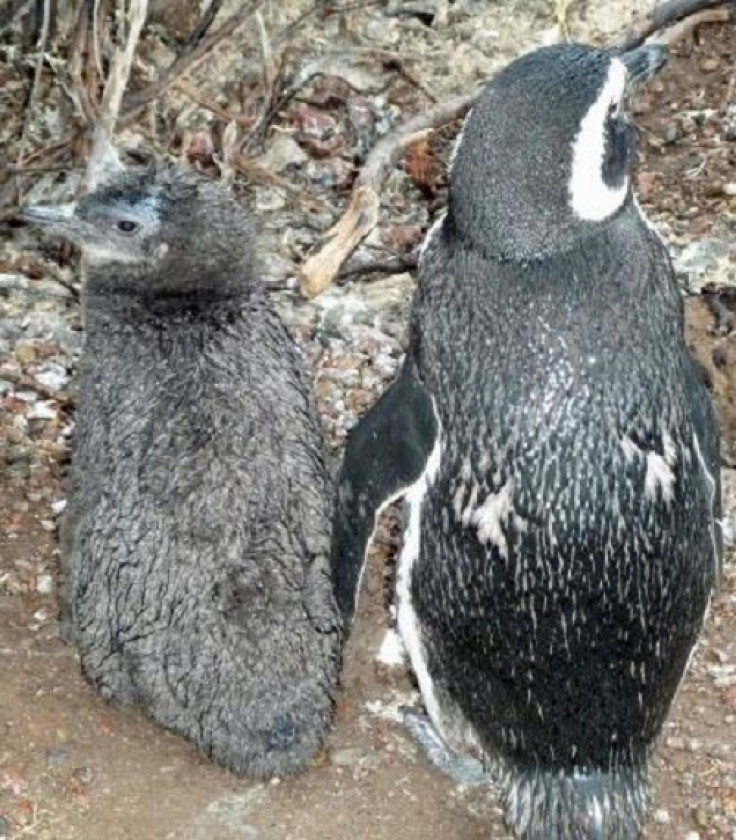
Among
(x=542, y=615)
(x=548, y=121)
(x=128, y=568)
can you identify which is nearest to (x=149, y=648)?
(x=128, y=568)

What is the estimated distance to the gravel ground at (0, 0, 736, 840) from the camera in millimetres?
3227

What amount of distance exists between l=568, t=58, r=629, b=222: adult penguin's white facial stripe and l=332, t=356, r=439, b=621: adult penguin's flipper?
0.43 metres

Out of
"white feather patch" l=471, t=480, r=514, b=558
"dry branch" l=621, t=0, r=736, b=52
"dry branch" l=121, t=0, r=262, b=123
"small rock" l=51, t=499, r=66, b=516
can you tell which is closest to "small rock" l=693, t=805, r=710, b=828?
"white feather patch" l=471, t=480, r=514, b=558

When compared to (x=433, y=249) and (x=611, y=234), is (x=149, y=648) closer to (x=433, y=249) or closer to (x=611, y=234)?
(x=433, y=249)

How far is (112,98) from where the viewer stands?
3.93 m

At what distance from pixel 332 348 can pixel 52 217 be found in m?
1.13

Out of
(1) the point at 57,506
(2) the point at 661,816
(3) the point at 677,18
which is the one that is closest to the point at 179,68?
(1) the point at 57,506

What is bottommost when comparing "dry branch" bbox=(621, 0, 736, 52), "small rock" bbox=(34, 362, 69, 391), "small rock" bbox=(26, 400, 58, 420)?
"small rock" bbox=(26, 400, 58, 420)

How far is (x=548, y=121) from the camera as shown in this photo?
102 inches

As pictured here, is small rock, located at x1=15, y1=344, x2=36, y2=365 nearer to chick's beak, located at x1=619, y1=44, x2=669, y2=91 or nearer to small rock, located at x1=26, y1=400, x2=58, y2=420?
small rock, located at x1=26, y1=400, x2=58, y2=420

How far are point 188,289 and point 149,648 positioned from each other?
2.15ft

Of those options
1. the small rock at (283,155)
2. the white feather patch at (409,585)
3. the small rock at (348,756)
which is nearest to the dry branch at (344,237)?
the white feather patch at (409,585)

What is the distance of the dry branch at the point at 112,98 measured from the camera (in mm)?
3723

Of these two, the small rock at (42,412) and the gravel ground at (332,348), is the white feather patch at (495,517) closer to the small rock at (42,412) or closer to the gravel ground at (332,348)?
the gravel ground at (332,348)
